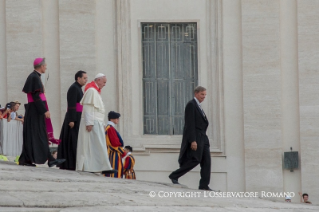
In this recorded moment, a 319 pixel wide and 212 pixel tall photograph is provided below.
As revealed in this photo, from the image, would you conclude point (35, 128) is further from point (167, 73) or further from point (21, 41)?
point (167, 73)

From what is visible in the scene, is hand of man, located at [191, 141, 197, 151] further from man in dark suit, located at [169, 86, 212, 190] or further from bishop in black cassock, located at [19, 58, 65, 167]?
bishop in black cassock, located at [19, 58, 65, 167]

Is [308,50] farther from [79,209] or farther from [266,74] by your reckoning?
[79,209]

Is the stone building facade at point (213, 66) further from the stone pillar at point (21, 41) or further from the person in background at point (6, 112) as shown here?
the person in background at point (6, 112)

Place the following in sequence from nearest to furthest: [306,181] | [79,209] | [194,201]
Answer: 1. [79,209]
2. [194,201]
3. [306,181]

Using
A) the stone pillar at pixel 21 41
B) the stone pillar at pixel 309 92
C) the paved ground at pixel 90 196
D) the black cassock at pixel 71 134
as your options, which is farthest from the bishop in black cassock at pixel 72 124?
the stone pillar at pixel 309 92

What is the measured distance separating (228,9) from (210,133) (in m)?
2.55

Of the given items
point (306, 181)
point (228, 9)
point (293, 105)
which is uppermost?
point (228, 9)

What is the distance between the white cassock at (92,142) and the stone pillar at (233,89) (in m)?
5.35

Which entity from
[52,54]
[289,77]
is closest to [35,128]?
[52,54]

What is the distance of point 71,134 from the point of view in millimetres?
15758

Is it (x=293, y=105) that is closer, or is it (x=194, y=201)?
(x=194, y=201)

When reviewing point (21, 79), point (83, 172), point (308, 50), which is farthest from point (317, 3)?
point (83, 172)

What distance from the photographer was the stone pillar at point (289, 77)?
20016mm

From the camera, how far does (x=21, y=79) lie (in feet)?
66.1
